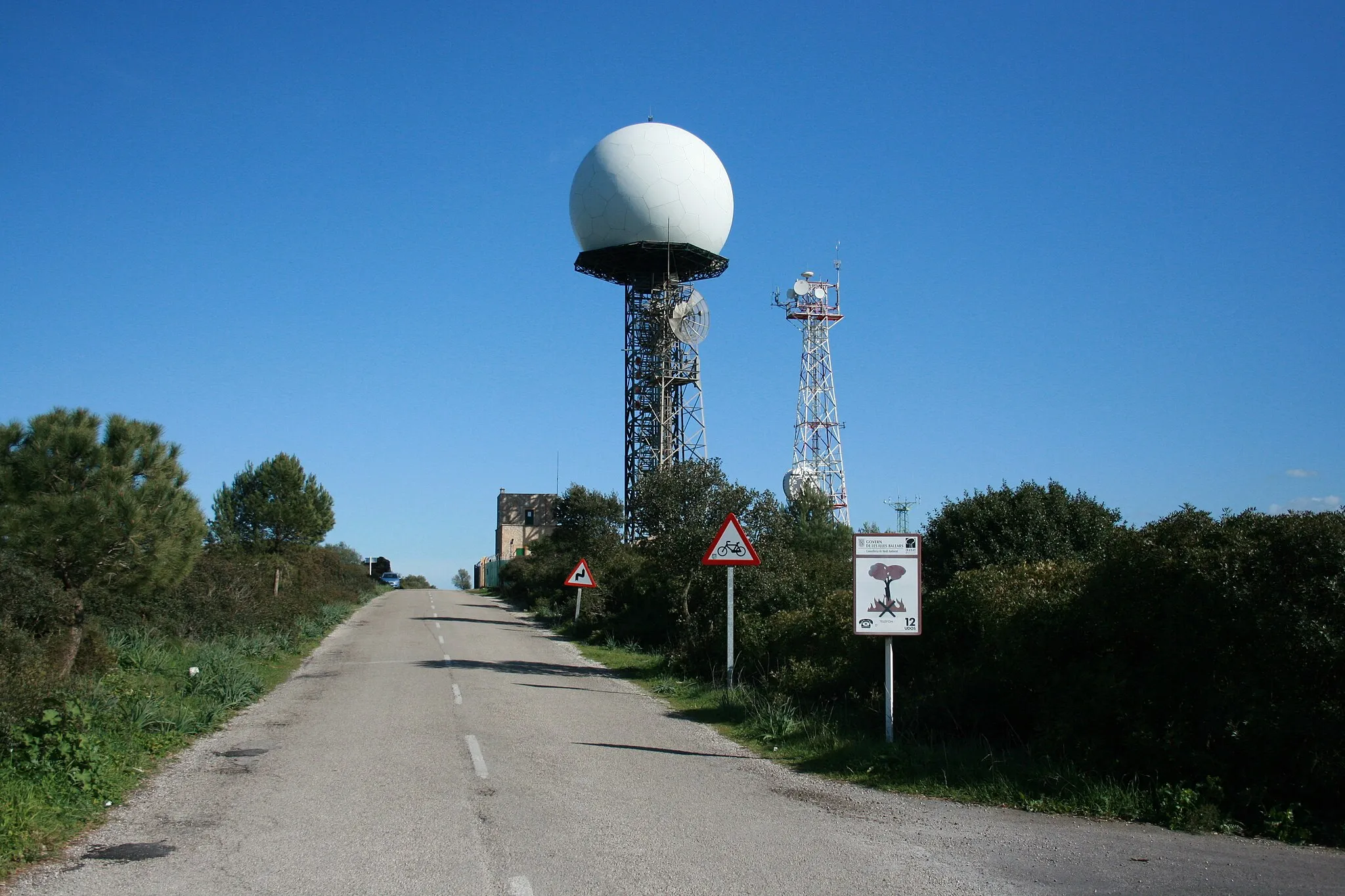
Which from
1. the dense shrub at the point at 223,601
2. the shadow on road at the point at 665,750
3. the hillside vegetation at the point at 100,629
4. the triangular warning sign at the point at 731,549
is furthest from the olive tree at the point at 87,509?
the triangular warning sign at the point at 731,549

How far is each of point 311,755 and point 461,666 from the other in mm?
9632

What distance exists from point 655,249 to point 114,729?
37.0 m

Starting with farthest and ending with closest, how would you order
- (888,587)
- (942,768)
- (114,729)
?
(888,587) < (114,729) < (942,768)

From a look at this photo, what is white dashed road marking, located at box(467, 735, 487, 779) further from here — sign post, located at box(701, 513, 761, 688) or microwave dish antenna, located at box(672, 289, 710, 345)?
microwave dish antenna, located at box(672, 289, 710, 345)

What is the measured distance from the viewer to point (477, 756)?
1034cm

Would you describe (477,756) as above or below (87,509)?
below

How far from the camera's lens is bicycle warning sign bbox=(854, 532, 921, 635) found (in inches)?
429

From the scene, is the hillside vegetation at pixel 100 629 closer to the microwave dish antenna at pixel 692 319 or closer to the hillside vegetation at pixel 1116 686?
the hillside vegetation at pixel 1116 686

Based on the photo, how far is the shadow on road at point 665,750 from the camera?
35.6 ft

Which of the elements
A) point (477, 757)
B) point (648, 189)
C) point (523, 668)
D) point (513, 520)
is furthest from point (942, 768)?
point (513, 520)

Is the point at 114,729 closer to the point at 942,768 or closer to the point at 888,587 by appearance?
the point at 888,587

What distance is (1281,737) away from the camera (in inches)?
295

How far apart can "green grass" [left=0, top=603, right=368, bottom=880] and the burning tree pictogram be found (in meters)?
7.33

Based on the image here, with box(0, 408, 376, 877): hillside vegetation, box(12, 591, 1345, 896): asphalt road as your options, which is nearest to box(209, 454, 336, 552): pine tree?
box(0, 408, 376, 877): hillside vegetation
